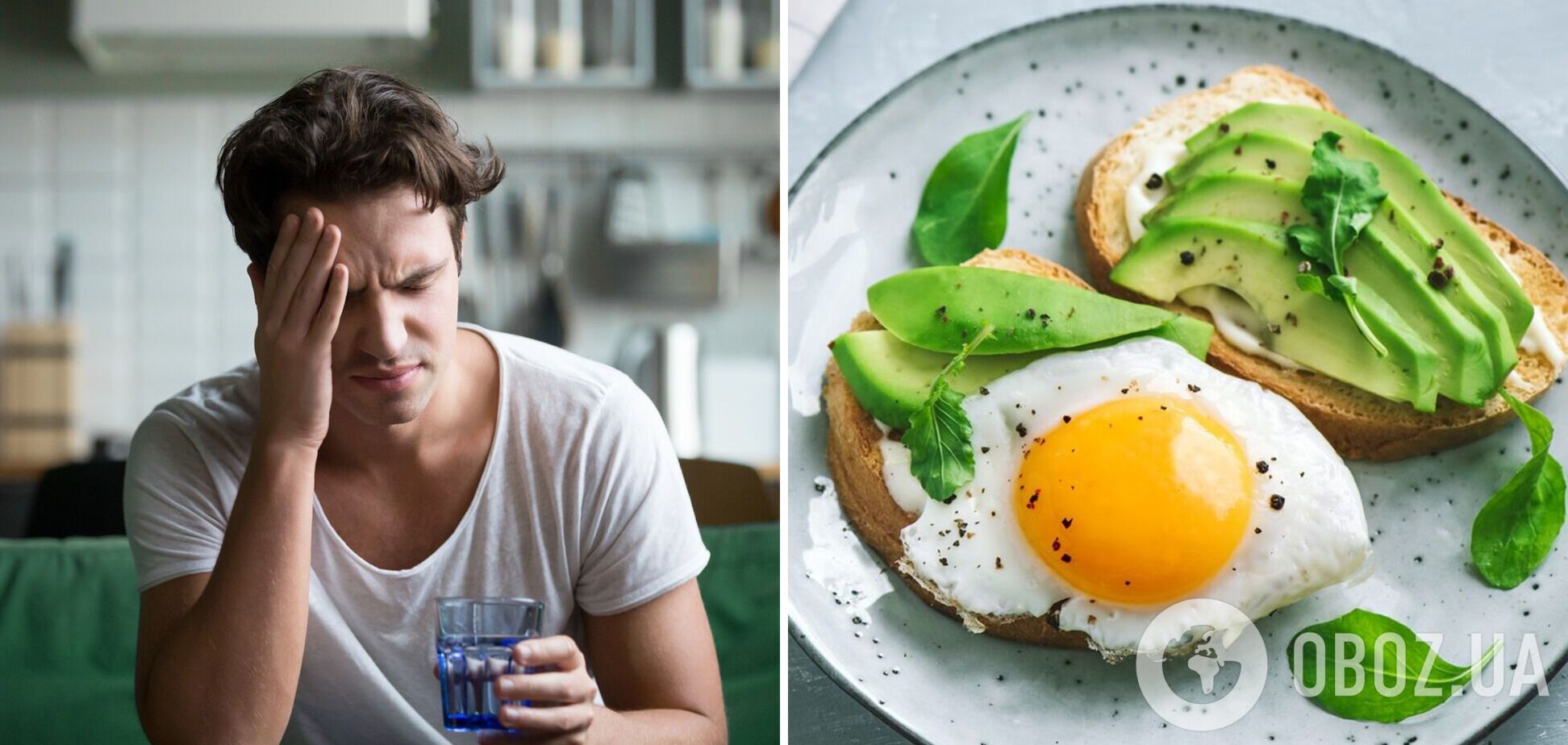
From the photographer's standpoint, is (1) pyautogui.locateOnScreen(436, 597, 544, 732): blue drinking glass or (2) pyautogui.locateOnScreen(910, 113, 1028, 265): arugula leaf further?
(2) pyautogui.locateOnScreen(910, 113, 1028, 265): arugula leaf

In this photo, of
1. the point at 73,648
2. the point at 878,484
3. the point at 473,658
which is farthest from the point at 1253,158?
the point at 73,648

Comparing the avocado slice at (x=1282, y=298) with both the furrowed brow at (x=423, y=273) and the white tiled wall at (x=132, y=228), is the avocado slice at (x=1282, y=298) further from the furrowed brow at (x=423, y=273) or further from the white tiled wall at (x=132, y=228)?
the white tiled wall at (x=132, y=228)

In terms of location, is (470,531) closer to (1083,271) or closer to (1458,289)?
(1083,271)

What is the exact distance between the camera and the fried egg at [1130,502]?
104 centimetres

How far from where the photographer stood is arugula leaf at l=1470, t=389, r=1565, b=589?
43.9 inches

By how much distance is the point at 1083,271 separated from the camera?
1.17m

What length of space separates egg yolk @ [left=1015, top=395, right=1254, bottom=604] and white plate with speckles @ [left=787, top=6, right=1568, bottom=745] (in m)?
0.10

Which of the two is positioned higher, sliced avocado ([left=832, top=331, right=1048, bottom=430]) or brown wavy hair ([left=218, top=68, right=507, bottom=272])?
brown wavy hair ([left=218, top=68, right=507, bottom=272])

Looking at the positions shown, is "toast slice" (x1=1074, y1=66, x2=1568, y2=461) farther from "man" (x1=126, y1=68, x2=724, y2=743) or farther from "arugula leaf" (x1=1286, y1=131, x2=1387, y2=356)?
"man" (x1=126, y1=68, x2=724, y2=743)

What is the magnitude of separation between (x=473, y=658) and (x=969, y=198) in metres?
0.67

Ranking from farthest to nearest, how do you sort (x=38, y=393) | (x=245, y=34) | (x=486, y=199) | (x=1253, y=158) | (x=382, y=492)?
(x=486, y=199), (x=245, y=34), (x=38, y=393), (x=1253, y=158), (x=382, y=492)

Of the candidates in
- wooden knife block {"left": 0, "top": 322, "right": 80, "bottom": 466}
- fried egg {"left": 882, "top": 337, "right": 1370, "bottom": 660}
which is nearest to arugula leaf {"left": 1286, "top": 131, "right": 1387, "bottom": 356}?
fried egg {"left": 882, "top": 337, "right": 1370, "bottom": 660}

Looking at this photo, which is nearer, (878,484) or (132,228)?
(878,484)

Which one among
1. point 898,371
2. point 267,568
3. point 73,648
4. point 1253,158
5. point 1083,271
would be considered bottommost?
point 73,648
